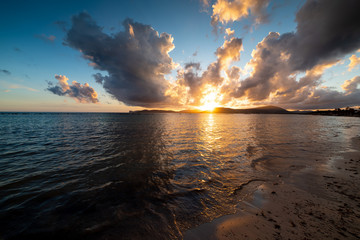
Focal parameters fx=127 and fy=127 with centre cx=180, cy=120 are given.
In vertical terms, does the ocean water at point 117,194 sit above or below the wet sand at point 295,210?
below

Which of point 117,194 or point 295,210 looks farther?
point 117,194

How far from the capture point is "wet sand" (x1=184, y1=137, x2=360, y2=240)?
4812mm

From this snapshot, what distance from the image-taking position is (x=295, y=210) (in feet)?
19.6

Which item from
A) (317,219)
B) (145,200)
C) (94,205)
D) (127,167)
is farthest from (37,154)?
(317,219)

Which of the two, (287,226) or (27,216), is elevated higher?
(287,226)

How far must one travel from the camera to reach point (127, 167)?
1201 cm

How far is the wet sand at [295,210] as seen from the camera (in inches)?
189

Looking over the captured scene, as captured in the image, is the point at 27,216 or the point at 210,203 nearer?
Answer: the point at 27,216

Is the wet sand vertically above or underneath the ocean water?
above

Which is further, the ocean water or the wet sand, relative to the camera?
the ocean water

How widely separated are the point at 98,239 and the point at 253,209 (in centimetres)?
690

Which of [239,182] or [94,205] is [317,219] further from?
[94,205]

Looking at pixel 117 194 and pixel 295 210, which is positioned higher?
pixel 295 210

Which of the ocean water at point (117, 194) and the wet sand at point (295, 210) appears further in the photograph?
the ocean water at point (117, 194)
